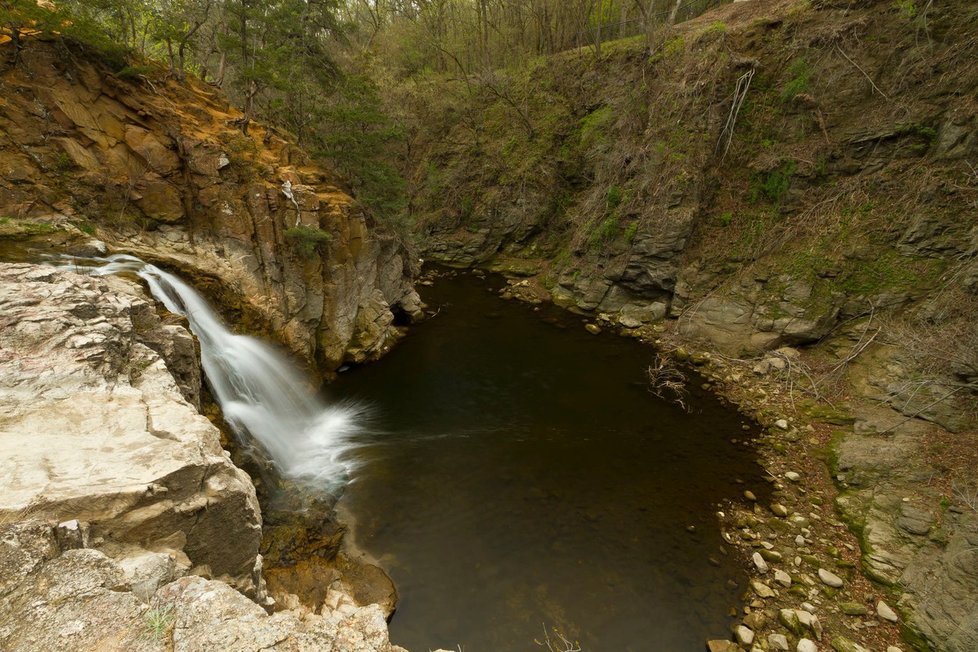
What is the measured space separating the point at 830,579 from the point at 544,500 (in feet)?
15.2

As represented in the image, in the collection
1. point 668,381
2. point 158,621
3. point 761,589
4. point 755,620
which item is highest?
point 668,381

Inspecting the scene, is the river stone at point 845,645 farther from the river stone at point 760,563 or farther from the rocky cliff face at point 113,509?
the rocky cliff face at point 113,509

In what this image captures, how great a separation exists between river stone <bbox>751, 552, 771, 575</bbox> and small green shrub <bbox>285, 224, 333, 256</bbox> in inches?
449

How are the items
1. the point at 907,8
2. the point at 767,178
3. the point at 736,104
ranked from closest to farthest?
the point at 907,8 < the point at 767,178 < the point at 736,104

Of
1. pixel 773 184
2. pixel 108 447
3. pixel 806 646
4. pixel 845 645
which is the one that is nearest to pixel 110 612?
pixel 108 447

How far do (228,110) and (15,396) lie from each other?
1177cm

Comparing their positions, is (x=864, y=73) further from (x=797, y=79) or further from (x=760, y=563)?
(x=760, y=563)

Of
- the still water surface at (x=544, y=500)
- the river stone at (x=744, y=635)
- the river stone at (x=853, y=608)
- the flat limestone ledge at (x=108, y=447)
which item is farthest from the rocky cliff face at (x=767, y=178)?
the flat limestone ledge at (x=108, y=447)

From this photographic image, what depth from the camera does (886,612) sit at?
6.17 meters

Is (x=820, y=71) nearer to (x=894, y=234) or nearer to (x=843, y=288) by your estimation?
(x=894, y=234)

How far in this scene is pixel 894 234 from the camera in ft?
38.7

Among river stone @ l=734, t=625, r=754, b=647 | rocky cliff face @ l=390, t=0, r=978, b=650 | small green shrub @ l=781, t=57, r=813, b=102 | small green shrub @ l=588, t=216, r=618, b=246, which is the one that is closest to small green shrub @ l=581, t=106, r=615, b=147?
rocky cliff face @ l=390, t=0, r=978, b=650

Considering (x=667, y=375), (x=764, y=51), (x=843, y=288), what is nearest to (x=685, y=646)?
(x=667, y=375)

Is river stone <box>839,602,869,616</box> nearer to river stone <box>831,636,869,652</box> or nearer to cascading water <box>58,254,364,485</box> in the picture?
river stone <box>831,636,869,652</box>
